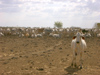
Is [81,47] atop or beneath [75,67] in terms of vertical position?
atop

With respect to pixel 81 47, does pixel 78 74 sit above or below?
below

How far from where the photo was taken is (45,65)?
30.6 feet

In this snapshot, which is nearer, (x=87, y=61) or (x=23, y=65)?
(x=23, y=65)

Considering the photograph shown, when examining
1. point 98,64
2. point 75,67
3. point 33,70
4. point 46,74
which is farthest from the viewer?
point 98,64

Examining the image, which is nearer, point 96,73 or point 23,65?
point 96,73

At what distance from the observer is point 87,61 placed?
10.4 metres

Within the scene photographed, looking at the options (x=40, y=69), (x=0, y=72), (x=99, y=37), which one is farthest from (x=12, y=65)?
(x=99, y=37)

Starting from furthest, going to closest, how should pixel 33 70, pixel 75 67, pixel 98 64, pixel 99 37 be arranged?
pixel 99 37
pixel 98 64
pixel 75 67
pixel 33 70

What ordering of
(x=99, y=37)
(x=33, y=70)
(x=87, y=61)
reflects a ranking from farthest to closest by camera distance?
(x=99, y=37), (x=87, y=61), (x=33, y=70)

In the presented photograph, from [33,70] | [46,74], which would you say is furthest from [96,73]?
[33,70]

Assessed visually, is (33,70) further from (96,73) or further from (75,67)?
(96,73)

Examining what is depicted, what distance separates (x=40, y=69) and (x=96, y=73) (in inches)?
118

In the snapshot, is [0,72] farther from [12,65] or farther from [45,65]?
[45,65]

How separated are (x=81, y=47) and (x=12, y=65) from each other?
430 centimetres
